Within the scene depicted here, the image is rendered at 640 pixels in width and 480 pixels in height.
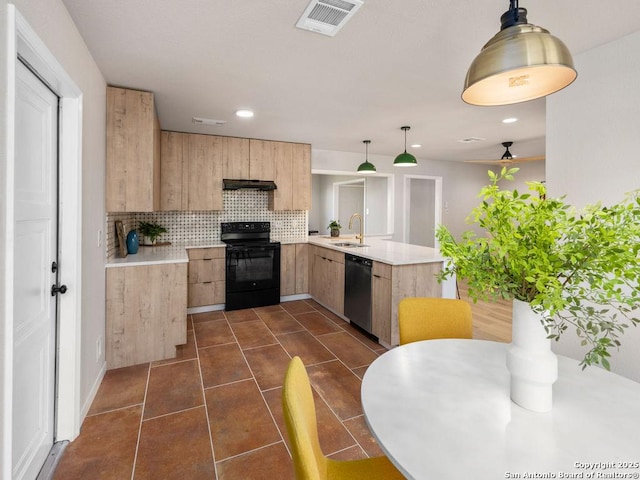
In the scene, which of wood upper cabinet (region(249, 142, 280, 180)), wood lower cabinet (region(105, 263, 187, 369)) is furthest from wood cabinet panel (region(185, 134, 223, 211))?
wood lower cabinet (region(105, 263, 187, 369))

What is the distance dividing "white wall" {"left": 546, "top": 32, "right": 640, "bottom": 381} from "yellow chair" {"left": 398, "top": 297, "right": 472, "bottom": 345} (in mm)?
1100

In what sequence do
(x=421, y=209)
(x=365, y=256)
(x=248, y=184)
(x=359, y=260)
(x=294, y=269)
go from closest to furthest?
(x=365, y=256) → (x=359, y=260) → (x=248, y=184) → (x=294, y=269) → (x=421, y=209)

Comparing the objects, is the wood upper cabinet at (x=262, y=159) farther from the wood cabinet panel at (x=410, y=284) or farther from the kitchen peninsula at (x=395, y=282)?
the wood cabinet panel at (x=410, y=284)

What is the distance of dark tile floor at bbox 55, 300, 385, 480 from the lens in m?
1.81

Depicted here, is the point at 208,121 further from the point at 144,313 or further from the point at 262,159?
the point at 144,313

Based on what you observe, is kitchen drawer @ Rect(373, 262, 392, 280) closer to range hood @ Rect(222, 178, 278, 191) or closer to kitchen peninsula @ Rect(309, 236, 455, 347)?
kitchen peninsula @ Rect(309, 236, 455, 347)

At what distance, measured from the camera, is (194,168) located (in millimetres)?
4477

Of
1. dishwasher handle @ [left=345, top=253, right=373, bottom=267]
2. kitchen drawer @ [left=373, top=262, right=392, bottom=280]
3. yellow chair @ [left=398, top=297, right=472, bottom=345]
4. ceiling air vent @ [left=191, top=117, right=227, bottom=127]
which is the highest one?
ceiling air vent @ [left=191, top=117, right=227, bottom=127]

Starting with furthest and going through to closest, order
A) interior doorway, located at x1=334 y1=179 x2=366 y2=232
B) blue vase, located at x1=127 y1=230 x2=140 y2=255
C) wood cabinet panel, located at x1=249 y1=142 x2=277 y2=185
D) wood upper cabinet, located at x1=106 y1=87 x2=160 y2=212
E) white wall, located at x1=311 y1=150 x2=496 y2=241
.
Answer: interior doorway, located at x1=334 y1=179 x2=366 y2=232 < white wall, located at x1=311 y1=150 x2=496 y2=241 < wood cabinet panel, located at x1=249 y1=142 x2=277 y2=185 < blue vase, located at x1=127 y1=230 x2=140 y2=255 < wood upper cabinet, located at x1=106 y1=87 x2=160 y2=212

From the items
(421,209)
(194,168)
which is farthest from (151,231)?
(421,209)

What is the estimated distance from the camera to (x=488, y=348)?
155cm

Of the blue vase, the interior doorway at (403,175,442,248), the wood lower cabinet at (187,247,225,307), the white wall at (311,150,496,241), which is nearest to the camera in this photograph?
the blue vase

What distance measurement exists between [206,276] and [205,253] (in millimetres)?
311

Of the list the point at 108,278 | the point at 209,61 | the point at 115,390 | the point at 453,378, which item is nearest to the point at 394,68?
the point at 209,61
